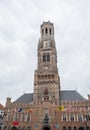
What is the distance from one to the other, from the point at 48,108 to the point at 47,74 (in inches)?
475

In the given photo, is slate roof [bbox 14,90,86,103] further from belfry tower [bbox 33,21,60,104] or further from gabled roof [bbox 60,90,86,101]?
belfry tower [bbox 33,21,60,104]

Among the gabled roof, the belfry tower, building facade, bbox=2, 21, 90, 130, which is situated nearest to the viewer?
building facade, bbox=2, 21, 90, 130

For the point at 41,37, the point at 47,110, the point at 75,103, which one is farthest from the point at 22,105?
the point at 41,37

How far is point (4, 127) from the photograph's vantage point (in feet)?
194

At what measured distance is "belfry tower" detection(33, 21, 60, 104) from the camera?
2375 inches

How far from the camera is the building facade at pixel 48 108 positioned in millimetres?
56094

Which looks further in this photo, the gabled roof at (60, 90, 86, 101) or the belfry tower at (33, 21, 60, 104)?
the gabled roof at (60, 90, 86, 101)

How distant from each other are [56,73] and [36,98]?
11.5 metres

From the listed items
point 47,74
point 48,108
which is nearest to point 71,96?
point 48,108

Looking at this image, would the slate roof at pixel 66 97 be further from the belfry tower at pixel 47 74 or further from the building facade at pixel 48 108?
the belfry tower at pixel 47 74

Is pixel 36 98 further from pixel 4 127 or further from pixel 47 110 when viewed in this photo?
pixel 4 127

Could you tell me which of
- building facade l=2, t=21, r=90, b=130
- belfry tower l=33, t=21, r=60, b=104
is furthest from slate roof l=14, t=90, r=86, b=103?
belfry tower l=33, t=21, r=60, b=104

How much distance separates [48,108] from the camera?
5806 centimetres

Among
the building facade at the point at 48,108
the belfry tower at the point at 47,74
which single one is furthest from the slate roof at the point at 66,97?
the belfry tower at the point at 47,74
